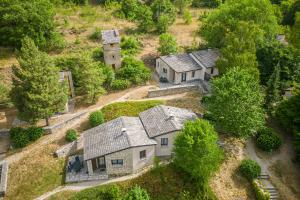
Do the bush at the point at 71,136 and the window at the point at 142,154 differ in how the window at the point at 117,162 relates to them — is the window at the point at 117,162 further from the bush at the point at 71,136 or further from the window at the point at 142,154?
the bush at the point at 71,136

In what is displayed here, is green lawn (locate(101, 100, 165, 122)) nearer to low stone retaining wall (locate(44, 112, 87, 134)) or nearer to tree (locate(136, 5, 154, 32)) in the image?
low stone retaining wall (locate(44, 112, 87, 134))

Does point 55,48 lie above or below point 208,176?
above

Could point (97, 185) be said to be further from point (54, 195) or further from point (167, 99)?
point (167, 99)

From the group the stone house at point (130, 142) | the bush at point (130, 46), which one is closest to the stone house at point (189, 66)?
the bush at point (130, 46)

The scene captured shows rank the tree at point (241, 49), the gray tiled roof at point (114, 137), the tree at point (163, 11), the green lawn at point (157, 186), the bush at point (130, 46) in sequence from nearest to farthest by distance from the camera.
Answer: the green lawn at point (157, 186)
the gray tiled roof at point (114, 137)
the tree at point (241, 49)
the bush at point (130, 46)
the tree at point (163, 11)

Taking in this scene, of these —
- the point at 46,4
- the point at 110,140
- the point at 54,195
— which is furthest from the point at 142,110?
the point at 46,4

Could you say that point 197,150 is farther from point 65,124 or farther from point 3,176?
point 3,176

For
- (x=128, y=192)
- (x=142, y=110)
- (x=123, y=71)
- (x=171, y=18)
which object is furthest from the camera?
(x=171, y=18)
